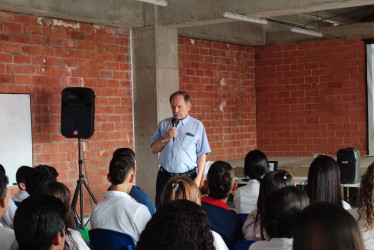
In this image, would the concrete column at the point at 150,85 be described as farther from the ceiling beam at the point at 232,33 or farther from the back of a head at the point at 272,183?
the back of a head at the point at 272,183

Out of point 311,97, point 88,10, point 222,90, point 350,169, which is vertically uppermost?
point 88,10

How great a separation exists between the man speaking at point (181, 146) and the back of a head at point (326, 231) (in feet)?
12.1

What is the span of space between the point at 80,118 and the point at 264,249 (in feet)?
15.7

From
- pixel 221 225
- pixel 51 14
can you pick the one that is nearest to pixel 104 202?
pixel 221 225

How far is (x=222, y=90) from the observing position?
33.3 feet

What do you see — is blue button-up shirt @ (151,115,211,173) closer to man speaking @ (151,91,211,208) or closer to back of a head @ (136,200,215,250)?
man speaking @ (151,91,211,208)

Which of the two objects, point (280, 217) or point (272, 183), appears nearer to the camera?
point (280, 217)

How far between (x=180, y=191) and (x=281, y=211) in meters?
0.77

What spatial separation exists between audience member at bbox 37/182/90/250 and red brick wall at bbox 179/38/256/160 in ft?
20.7

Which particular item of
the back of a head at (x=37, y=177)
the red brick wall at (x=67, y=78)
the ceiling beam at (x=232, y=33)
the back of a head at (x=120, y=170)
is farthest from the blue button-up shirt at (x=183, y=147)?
the ceiling beam at (x=232, y=33)

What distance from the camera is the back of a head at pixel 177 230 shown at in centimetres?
145

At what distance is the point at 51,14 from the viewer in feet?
22.1

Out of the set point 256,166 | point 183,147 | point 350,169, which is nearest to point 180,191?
point 256,166

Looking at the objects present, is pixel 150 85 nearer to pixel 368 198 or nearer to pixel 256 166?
pixel 256 166
